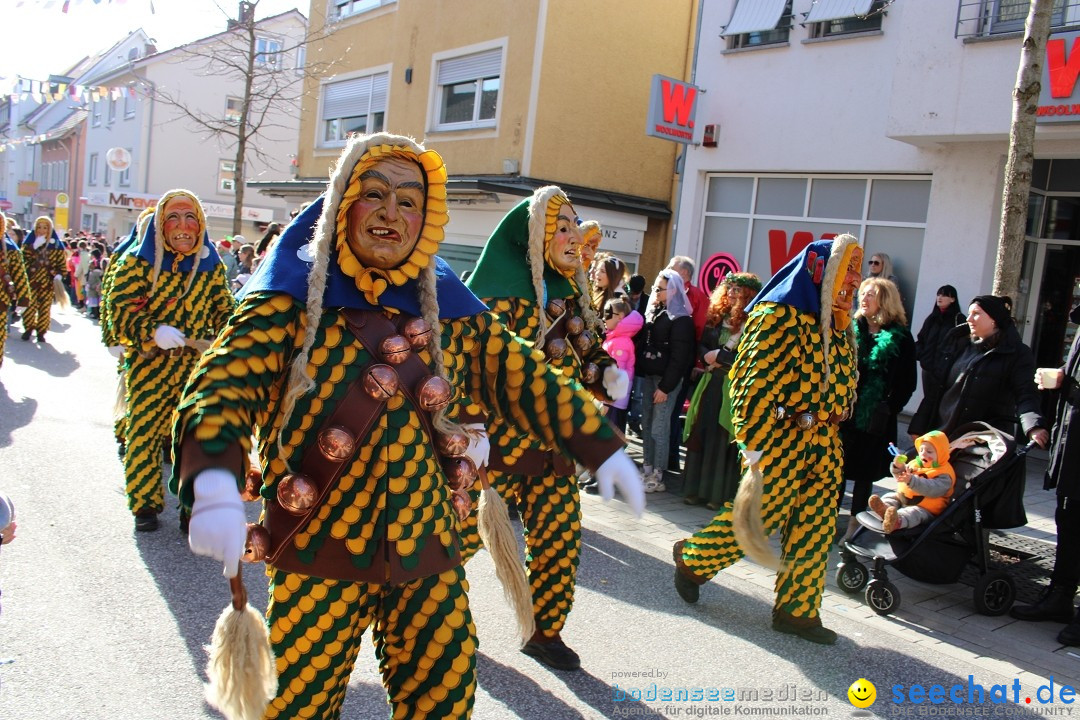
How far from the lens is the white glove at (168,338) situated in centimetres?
548

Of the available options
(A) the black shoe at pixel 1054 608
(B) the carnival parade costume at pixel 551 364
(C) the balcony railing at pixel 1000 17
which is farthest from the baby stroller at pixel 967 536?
(C) the balcony railing at pixel 1000 17

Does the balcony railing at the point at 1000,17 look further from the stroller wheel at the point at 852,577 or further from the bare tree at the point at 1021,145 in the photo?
the stroller wheel at the point at 852,577

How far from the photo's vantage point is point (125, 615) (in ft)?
14.1

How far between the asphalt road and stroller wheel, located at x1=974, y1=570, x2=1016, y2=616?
713 mm

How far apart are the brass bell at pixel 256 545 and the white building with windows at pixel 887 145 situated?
8.14m

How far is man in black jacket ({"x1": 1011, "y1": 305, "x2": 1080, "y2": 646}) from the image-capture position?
16.2 ft

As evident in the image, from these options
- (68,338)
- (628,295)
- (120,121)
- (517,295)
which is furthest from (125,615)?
(120,121)

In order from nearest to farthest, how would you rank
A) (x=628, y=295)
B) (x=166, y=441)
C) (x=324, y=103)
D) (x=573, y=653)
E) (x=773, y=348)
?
(x=573, y=653) < (x=773, y=348) < (x=166, y=441) < (x=628, y=295) < (x=324, y=103)

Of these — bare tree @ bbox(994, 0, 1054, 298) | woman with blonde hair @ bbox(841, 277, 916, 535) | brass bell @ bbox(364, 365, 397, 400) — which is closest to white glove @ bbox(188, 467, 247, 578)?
brass bell @ bbox(364, 365, 397, 400)

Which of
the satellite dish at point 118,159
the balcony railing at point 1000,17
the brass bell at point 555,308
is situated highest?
the balcony railing at point 1000,17

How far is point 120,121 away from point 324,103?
19.0m

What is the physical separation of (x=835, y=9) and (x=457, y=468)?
10918mm

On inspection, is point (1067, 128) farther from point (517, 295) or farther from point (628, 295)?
point (517, 295)

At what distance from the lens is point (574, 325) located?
14.8ft
